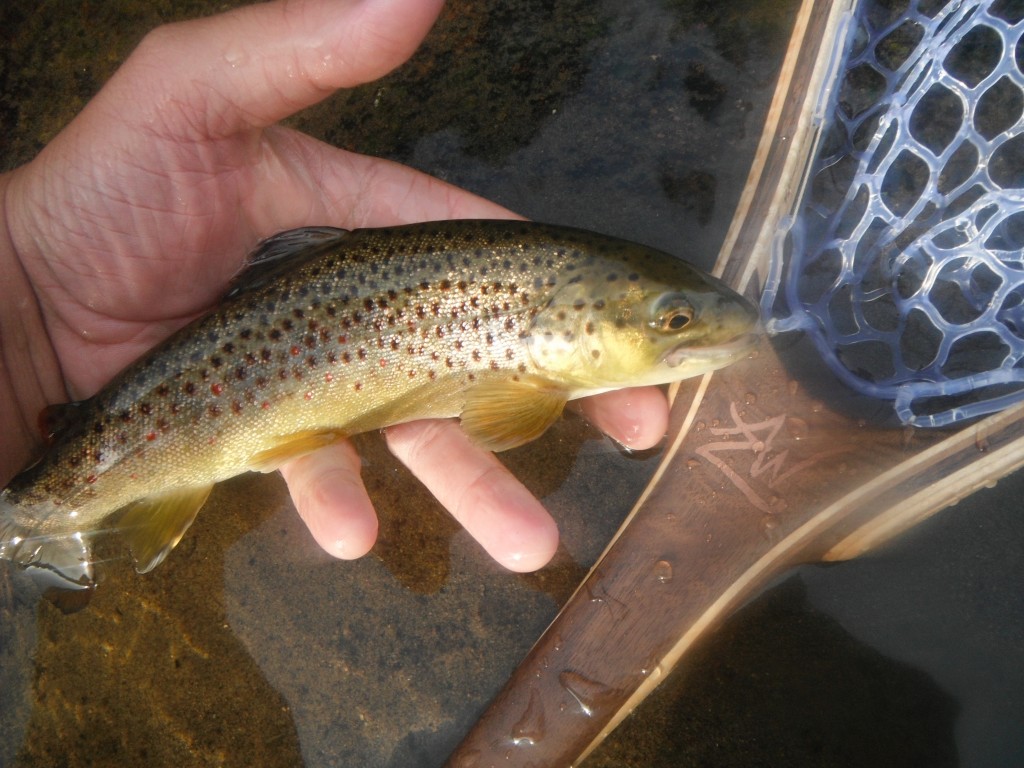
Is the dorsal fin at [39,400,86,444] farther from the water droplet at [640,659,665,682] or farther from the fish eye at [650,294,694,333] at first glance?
the water droplet at [640,659,665,682]

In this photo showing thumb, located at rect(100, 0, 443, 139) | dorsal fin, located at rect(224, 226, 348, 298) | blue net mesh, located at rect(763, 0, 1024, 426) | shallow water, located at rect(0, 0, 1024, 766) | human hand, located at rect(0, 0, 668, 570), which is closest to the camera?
thumb, located at rect(100, 0, 443, 139)

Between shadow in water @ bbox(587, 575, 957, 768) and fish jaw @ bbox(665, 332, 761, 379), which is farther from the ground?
fish jaw @ bbox(665, 332, 761, 379)

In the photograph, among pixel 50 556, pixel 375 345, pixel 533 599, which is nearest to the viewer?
pixel 375 345

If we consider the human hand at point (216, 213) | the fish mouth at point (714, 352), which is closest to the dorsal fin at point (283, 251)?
the human hand at point (216, 213)

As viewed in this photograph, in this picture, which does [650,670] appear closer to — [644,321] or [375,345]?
[644,321]

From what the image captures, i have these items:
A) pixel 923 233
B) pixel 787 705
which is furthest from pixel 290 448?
pixel 923 233

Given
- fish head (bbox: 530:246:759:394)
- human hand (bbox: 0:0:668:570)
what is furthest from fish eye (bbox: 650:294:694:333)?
human hand (bbox: 0:0:668:570)
